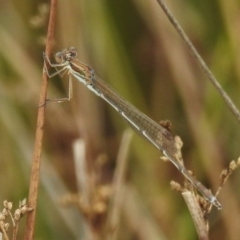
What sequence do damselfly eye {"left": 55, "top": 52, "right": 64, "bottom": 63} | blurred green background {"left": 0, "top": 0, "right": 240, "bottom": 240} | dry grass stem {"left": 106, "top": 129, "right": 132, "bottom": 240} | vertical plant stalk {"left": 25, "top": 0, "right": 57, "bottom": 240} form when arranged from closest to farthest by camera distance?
vertical plant stalk {"left": 25, "top": 0, "right": 57, "bottom": 240}
damselfly eye {"left": 55, "top": 52, "right": 64, "bottom": 63}
dry grass stem {"left": 106, "top": 129, "right": 132, "bottom": 240}
blurred green background {"left": 0, "top": 0, "right": 240, "bottom": 240}

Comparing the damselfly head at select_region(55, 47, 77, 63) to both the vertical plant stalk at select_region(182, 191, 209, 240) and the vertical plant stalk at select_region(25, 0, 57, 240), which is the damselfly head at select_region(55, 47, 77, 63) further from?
the vertical plant stalk at select_region(182, 191, 209, 240)

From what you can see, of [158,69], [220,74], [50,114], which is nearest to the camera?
[220,74]

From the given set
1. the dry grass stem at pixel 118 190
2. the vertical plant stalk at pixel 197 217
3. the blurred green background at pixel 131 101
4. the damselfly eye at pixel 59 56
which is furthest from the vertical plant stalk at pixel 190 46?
the blurred green background at pixel 131 101

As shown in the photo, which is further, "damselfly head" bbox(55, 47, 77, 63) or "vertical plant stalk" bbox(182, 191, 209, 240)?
"damselfly head" bbox(55, 47, 77, 63)

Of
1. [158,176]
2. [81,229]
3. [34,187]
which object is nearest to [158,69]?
[158,176]

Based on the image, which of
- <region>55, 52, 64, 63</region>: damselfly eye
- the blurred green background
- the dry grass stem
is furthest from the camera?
the blurred green background

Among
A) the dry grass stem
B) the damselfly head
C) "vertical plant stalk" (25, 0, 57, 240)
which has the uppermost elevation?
the damselfly head

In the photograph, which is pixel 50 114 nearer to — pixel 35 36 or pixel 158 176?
pixel 35 36

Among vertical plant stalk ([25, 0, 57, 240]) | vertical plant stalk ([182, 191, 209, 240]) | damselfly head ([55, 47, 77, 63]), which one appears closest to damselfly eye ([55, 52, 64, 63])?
damselfly head ([55, 47, 77, 63])
